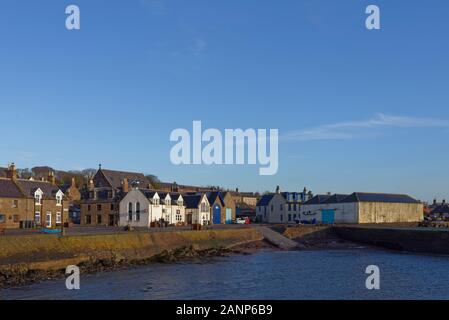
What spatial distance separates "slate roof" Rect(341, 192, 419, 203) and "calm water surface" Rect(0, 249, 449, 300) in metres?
44.7

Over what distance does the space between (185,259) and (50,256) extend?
15622 millimetres

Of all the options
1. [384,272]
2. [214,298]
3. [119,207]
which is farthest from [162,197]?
[214,298]

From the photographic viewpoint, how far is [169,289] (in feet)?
113

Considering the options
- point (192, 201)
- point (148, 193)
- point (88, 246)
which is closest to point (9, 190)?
point (148, 193)

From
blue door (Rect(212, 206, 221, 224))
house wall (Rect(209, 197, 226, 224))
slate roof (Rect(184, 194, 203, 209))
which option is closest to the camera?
slate roof (Rect(184, 194, 203, 209))

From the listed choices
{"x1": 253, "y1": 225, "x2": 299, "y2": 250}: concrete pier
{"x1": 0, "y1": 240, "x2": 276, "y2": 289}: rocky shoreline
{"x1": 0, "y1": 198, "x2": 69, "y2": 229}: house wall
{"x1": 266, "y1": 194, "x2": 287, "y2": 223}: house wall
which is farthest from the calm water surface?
{"x1": 266, "y1": 194, "x2": 287, "y2": 223}: house wall

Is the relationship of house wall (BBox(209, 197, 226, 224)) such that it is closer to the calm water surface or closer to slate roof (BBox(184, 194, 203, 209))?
slate roof (BBox(184, 194, 203, 209))

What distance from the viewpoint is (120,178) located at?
103 metres

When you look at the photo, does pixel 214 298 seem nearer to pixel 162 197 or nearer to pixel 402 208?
pixel 162 197

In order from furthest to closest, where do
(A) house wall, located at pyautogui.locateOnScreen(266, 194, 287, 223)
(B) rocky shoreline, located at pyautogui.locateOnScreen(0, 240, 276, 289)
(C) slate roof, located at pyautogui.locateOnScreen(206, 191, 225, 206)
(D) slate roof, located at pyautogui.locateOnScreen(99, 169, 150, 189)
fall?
(A) house wall, located at pyautogui.locateOnScreen(266, 194, 287, 223) < (D) slate roof, located at pyautogui.locateOnScreen(99, 169, 150, 189) < (C) slate roof, located at pyautogui.locateOnScreen(206, 191, 225, 206) < (B) rocky shoreline, located at pyautogui.locateOnScreen(0, 240, 276, 289)

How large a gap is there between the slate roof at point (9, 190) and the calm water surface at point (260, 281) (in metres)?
28.8

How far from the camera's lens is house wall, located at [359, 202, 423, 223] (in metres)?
101

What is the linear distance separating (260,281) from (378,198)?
2854 inches

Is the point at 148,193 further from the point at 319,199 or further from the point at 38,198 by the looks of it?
the point at 319,199
